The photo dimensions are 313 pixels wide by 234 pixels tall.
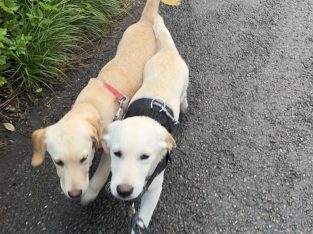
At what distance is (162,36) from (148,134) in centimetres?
149

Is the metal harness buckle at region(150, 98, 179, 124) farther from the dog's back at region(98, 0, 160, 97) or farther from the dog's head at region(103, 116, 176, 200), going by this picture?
the dog's back at region(98, 0, 160, 97)

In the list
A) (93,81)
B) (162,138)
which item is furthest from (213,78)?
(162,138)

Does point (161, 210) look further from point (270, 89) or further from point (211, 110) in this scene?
point (270, 89)

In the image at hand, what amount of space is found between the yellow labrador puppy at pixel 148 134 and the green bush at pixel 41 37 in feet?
3.58

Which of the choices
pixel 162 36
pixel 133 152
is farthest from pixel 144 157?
pixel 162 36

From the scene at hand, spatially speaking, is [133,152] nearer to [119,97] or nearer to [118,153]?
[118,153]

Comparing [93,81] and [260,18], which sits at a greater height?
[93,81]

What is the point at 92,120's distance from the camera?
303cm

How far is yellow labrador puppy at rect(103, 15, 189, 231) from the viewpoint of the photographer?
2621 millimetres

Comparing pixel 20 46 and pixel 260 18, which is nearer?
pixel 20 46

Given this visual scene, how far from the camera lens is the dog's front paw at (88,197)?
3.18 metres

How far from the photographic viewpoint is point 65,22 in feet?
14.6

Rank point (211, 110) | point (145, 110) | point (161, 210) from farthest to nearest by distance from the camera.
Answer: point (211, 110) → point (161, 210) → point (145, 110)

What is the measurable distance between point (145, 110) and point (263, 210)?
1.23m
